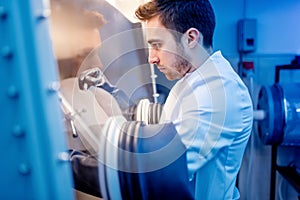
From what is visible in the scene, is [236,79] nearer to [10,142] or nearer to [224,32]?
[10,142]

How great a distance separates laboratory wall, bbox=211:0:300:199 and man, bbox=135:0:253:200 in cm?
135

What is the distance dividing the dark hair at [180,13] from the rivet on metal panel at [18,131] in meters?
0.51

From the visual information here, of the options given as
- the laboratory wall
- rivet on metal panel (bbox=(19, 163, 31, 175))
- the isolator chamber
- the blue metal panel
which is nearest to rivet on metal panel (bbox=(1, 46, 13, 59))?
the blue metal panel

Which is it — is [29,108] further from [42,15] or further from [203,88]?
[203,88]

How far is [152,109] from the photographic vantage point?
784 millimetres

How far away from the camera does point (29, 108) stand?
283 mm

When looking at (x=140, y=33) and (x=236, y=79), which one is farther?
(x=140, y=33)

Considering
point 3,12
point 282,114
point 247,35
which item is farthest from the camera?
point 247,35

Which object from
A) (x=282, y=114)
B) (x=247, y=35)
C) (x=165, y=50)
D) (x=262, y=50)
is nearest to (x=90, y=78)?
(x=165, y=50)

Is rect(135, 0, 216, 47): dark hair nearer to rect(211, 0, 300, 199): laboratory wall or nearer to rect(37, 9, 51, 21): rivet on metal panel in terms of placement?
Answer: rect(37, 9, 51, 21): rivet on metal panel

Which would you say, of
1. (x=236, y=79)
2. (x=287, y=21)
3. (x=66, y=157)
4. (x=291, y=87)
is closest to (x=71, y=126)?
(x=66, y=157)

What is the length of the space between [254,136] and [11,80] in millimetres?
2087

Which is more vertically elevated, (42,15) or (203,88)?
(42,15)

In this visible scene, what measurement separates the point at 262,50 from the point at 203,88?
1664 millimetres
